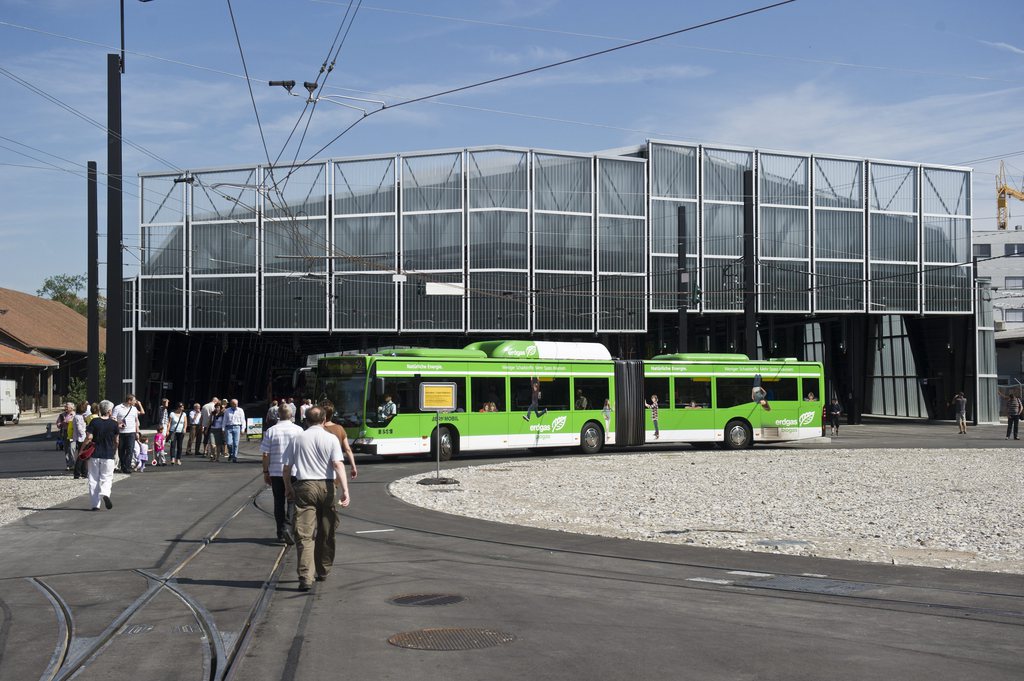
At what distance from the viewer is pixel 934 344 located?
Result: 189 feet

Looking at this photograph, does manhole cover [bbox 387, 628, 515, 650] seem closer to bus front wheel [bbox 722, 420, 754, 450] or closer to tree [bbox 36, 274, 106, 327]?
bus front wheel [bbox 722, 420, 754, 450]

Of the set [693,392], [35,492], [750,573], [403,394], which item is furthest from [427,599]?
[693,392]

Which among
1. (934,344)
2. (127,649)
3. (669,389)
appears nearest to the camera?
(127,649)

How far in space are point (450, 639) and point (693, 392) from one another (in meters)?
27.4

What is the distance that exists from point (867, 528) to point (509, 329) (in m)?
35.8

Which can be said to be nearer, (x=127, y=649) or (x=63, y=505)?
(x=127, y=649)

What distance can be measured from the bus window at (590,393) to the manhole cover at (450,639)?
24.4 metres

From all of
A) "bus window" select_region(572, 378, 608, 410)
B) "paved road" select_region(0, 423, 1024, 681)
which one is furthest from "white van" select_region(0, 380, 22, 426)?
"paved road" select_region(0, 423, 1024, 681)

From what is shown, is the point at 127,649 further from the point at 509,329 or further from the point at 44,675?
the point at 509,329

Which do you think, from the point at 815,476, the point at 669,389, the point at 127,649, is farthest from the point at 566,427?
the point at 127,649

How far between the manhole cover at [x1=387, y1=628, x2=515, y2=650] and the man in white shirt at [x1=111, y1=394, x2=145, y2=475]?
56.2 ft

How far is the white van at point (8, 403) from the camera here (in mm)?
59034

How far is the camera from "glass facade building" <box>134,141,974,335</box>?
163 feet

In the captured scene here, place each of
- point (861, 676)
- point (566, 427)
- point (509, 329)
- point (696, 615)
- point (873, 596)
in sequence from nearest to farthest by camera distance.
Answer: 1. point (861, 676)
2. point (696, 615)
3. point (873, 596)
4. point (566, 427)
5. point (509, 329)
